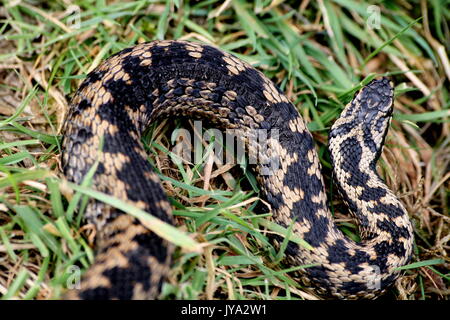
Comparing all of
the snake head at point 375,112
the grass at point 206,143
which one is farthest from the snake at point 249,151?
the grass at point 206,143

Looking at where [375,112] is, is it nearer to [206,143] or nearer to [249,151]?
[249,151]

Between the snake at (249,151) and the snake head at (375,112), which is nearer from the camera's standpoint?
the snake at (249,151)

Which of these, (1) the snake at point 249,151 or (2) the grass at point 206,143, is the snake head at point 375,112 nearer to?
(1) the snake at point 249,151

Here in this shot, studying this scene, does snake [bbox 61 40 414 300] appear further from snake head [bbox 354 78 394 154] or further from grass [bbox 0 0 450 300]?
grass [bbox 0 0 450 300]

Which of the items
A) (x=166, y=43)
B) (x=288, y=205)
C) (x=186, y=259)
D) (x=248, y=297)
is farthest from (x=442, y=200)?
(x=166, y=43)

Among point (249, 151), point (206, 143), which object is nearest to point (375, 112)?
point (249, 151)

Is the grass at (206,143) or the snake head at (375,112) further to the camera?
the snake head at (375,112)

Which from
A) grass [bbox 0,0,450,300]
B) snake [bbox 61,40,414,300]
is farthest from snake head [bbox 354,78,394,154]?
grass [bbox 0,0,450,300]
